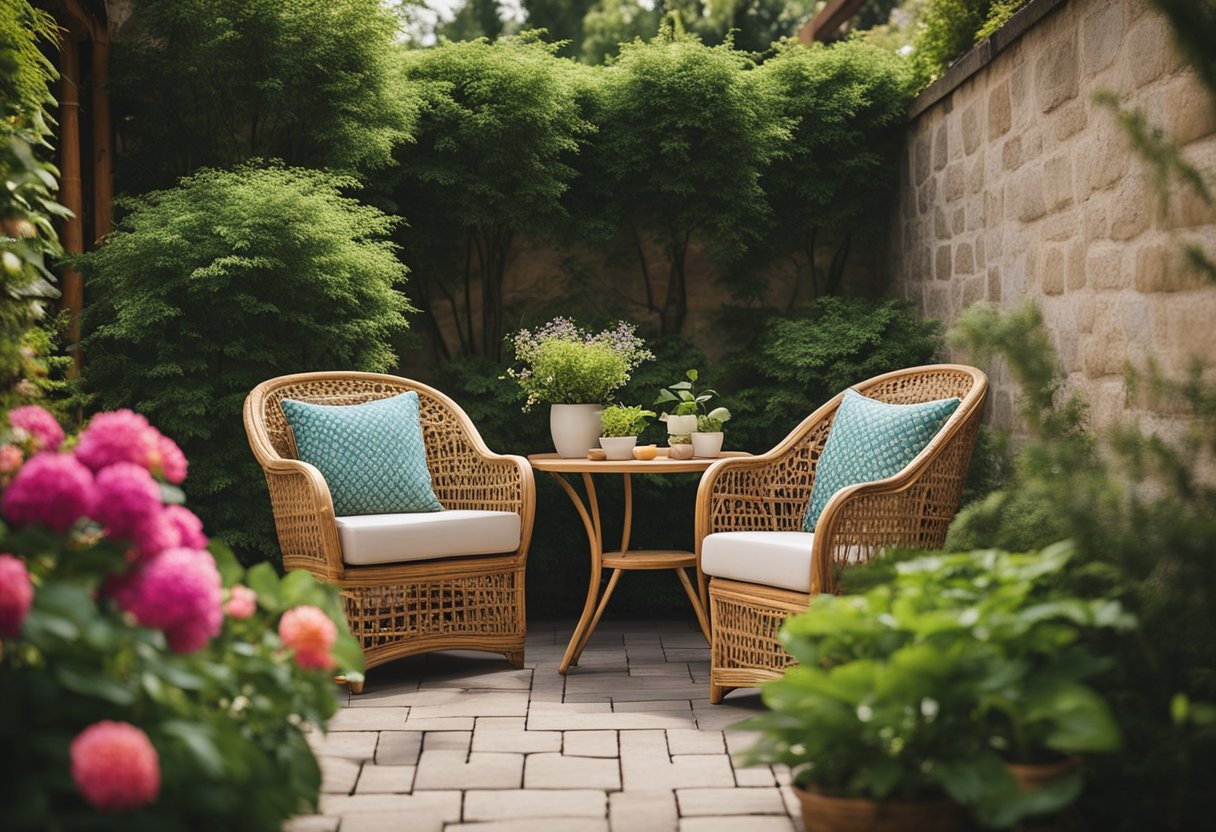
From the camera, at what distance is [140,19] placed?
4938mm

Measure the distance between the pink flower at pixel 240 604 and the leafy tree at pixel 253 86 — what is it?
302 cm

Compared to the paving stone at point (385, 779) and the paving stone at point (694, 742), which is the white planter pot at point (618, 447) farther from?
the paving stone at point (385, 779)

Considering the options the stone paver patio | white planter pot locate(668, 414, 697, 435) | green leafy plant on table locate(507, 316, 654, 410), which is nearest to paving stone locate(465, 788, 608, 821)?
the stone paver patio

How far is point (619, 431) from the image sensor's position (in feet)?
14.5

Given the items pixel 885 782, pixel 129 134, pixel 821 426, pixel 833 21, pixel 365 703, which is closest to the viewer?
pixel 885 782

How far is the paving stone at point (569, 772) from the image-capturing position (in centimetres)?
294

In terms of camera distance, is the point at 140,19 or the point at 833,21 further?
the point at 833,21

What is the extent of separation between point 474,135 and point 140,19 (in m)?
1.38

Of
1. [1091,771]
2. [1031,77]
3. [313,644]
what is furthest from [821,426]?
[313,644]

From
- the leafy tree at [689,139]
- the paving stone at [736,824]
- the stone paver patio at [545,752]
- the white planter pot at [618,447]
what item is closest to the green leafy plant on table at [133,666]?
the stone paver patio at [545,752]

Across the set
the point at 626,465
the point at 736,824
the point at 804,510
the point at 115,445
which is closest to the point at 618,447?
the point at 626,465

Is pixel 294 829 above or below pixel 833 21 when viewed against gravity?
below

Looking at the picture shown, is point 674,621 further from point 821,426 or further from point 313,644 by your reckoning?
point 313,644

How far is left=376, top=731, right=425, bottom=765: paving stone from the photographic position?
3150mm
